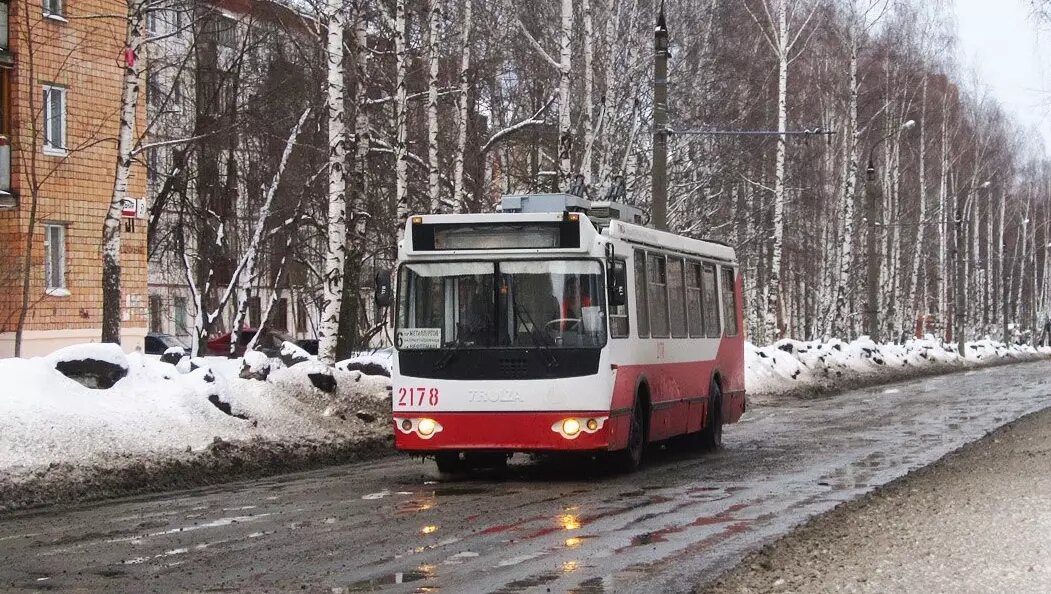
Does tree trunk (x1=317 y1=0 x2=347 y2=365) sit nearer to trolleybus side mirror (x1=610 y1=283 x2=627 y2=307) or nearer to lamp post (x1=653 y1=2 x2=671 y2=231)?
lamp post (x1=653 y1=2 x2=671 y2=231)

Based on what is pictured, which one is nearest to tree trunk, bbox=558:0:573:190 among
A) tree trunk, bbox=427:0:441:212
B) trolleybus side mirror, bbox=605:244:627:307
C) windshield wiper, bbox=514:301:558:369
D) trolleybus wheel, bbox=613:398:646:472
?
tree trunk, bbox=427:0:441:212

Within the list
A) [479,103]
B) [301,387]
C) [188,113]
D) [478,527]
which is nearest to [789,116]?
[479,103]

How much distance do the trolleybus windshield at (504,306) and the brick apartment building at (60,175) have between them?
21.1 m

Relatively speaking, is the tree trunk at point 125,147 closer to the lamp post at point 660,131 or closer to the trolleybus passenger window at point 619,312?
the trolleybus passenger window at point 619,312

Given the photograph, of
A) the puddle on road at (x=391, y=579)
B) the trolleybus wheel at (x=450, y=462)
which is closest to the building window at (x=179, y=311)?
the trolleybus wheel at (x=450, y=462)

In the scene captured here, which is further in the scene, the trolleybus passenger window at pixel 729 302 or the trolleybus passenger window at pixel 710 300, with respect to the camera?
the trolleybus passenger window at pixel 729 302

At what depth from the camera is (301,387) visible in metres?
22.8

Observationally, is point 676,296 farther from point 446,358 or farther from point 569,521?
point 569,521

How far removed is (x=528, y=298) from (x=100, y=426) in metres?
4.50

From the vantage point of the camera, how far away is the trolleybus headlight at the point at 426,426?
16.8 meters

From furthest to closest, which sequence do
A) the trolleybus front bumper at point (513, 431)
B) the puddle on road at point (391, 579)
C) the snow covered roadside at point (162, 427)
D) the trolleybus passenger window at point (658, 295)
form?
the trolleybus passenger window at point (658, 295), the trolleybus front bumper at point (513, 431), the snow covered roadside at point (162, 427), the puddle on road at point (391, 579)

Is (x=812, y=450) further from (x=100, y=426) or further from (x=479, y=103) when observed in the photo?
(x=479, y=103)

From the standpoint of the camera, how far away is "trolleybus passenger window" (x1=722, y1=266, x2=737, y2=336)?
Answer: 2309 cm

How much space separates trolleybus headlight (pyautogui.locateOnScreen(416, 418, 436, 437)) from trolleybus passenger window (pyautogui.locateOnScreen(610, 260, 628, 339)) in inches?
78.0
